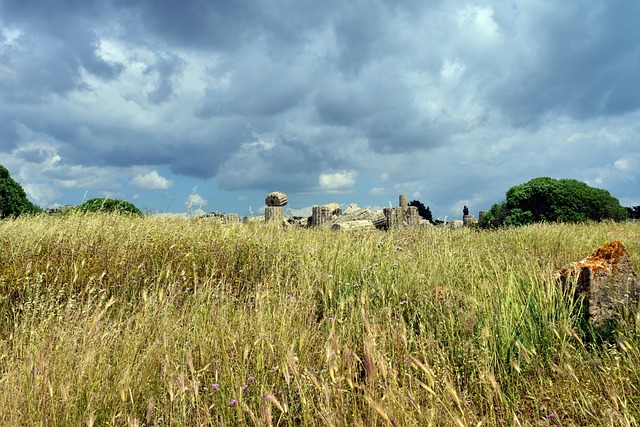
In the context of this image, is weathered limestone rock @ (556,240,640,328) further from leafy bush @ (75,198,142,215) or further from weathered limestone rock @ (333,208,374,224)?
weathered limestone rock @ (333,208,374,224)

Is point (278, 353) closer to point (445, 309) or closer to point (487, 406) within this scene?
point (487, 406)

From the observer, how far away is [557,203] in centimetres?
1750

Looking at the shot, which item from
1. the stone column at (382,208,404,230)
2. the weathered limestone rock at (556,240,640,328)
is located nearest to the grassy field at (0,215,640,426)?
the weathered limestone rock at (556,240,640,328)

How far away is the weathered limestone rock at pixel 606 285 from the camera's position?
4.54 m

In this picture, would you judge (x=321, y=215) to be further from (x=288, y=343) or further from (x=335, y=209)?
(x=288, y=343)

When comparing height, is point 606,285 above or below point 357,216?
below

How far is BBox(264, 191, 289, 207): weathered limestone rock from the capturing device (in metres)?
21.1

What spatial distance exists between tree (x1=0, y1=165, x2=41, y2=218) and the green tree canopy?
55.9 ft

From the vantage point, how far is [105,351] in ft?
10.6

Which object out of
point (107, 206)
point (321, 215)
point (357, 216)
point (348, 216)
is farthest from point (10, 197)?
point (357, 216)

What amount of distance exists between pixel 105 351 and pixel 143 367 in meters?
0.30

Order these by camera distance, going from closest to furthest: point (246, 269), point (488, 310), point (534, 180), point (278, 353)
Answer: point (278, 353) → point (488, 310) → point (246, 269) → point (534, 180)

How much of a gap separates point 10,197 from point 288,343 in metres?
15.5

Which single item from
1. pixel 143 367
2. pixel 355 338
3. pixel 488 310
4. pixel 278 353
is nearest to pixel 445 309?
pixel 488 310
